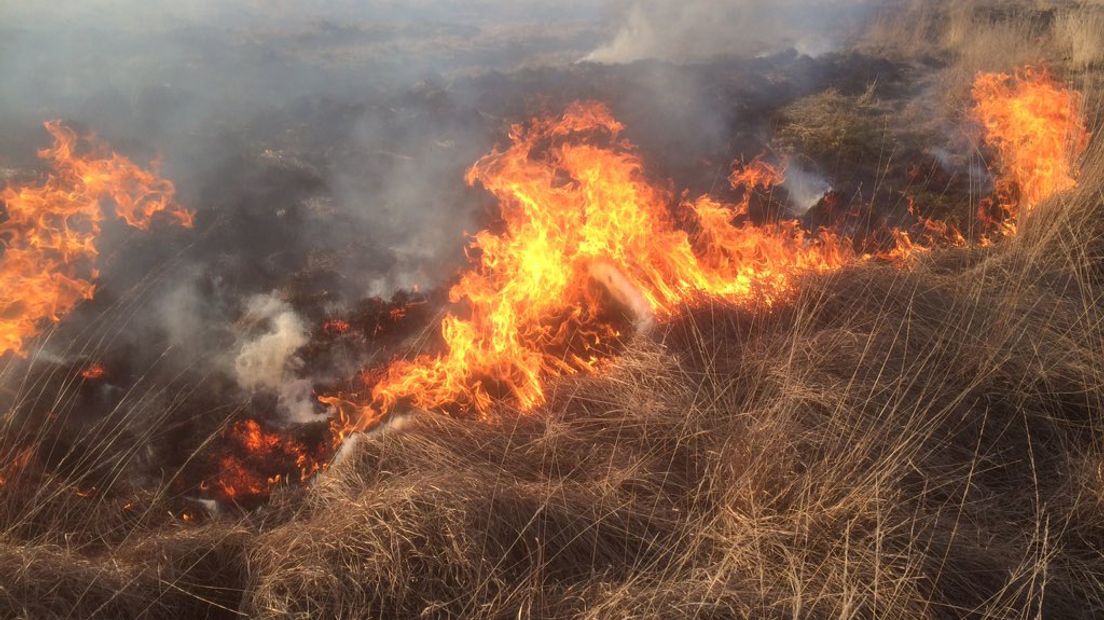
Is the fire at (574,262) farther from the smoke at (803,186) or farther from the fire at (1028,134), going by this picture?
the fire at (1028,134)

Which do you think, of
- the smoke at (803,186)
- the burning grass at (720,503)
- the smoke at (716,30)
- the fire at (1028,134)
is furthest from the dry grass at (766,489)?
the smoke at (716,30)

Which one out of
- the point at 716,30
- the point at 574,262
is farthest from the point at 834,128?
the point at 716,30

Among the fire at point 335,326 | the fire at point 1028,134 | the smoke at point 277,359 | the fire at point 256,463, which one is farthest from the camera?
the fire at point 1028,134

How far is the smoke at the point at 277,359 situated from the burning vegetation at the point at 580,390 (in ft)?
0.06

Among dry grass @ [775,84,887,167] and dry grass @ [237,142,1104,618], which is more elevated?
dry grass @ [775,84,887,167]

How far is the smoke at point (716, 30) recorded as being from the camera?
11352 mm

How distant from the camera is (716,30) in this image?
12664 millimetres

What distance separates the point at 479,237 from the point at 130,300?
231cm

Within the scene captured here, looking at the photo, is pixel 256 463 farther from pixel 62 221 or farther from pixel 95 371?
pixel 62 221

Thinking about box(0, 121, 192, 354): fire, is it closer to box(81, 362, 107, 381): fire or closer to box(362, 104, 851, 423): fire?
box(81, 362, 107, 381): fire

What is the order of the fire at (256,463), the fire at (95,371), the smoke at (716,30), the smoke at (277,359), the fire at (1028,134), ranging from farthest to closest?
the smoke at (716,30), the fire at (1028,134), the smoke at (277,359), the fire at (95,371), the fire at (256,463)

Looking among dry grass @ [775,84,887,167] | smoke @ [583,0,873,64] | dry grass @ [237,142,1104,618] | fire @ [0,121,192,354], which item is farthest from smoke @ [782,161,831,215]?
smoke @ [583,0,873,64]

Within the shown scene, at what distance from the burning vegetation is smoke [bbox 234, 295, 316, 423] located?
18 mm

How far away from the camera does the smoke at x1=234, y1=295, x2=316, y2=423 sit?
3.68m
